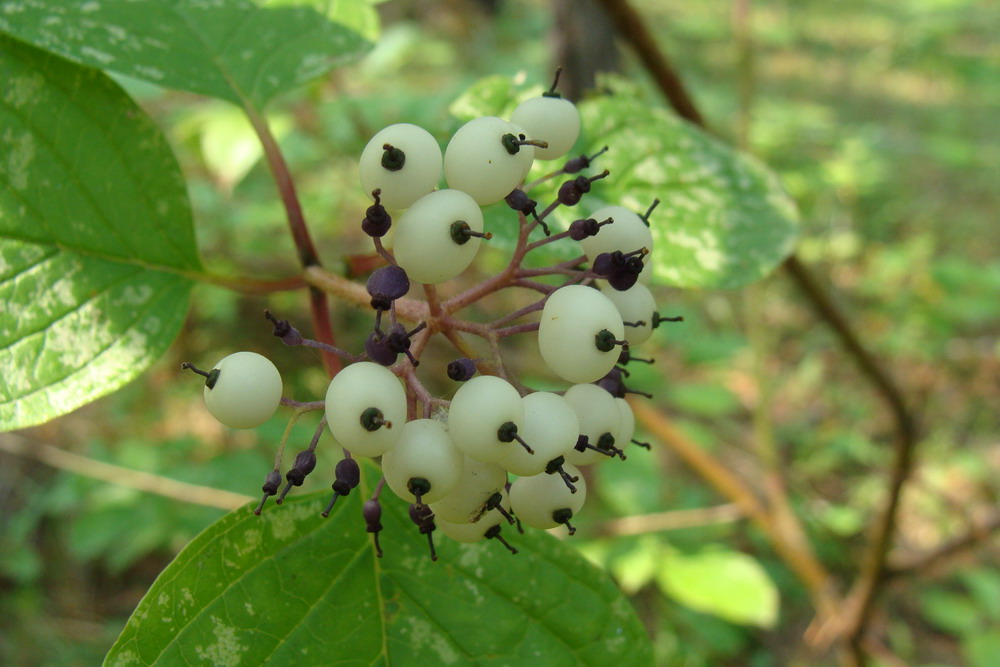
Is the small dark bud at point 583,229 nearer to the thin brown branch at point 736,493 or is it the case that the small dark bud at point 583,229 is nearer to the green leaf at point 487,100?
the green leaf at point 487,100

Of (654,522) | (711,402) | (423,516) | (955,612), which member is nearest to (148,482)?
(654,522)

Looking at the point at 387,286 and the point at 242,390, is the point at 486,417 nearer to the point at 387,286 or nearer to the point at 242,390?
the point at 387,286

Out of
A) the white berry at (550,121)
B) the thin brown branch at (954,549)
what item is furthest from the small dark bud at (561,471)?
the thin brown branch at (954,549)

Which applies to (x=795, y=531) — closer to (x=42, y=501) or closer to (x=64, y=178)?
(x=64, y=178)

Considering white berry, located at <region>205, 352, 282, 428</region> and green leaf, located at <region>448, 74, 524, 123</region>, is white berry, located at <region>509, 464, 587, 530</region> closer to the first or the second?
white berry, located at <region>205, 352, 282, 428</region>

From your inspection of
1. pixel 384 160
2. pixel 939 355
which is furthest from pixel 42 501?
pixel 939 355
